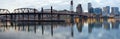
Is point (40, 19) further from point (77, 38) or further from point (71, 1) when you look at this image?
point (77, 38)

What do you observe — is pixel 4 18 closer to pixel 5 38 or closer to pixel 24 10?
pixel 24 10

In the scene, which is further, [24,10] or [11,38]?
[24,10]

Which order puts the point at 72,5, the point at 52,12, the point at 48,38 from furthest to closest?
1. the point at 72,5
2. the point at 52,12
3. the point at 48,38

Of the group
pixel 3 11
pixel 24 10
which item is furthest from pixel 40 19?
pixel 3 11

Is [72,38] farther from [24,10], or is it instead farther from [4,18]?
[4,18]

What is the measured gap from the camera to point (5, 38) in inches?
1231

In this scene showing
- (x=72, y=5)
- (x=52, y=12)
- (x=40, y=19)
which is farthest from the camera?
(x=72, y=5)

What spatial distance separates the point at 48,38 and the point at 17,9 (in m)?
74.4

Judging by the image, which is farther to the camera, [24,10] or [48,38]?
[24,10]

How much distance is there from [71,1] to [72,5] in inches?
54.7

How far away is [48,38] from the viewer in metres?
31.0

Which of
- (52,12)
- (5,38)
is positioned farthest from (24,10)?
(5,38)

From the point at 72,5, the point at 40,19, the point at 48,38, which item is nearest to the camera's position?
the point at 48,38

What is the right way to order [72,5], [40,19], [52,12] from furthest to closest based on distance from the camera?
[72,5] → [40,19] → [52,12]
